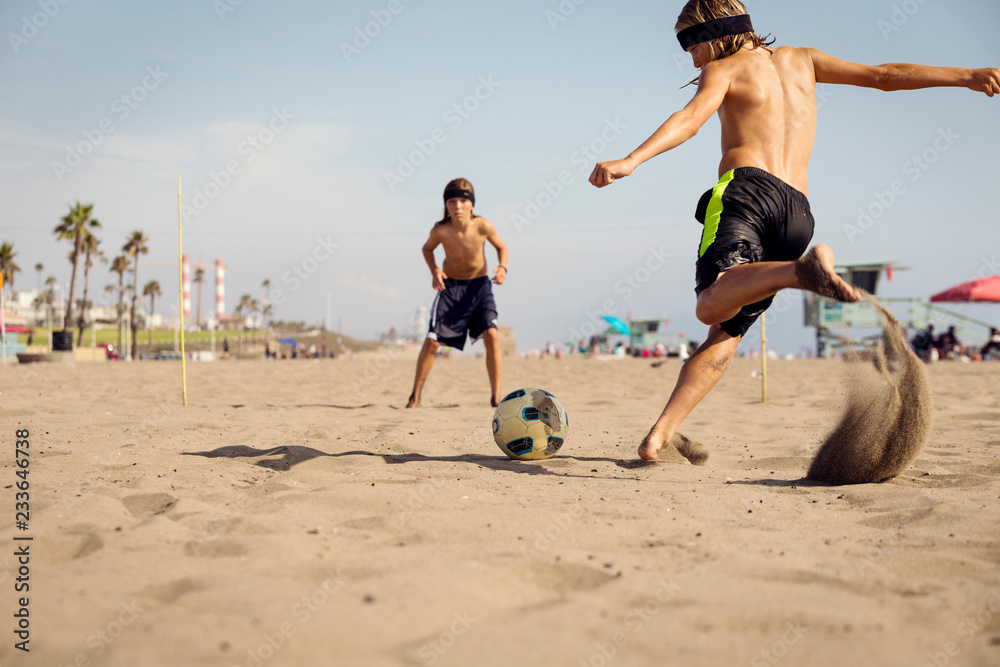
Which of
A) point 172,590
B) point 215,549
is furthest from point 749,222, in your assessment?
point 172,590

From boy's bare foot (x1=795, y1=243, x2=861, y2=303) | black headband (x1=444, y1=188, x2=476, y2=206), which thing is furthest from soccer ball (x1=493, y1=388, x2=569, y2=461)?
black headband (x1=444, y1=188, x2=476, y2=206)

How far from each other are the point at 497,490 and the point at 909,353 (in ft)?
5.57

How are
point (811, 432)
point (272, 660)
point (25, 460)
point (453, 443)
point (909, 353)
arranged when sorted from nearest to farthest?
point (272, 660) < point (909, 353) < point (25, 460) < point (453, 443) < point (811, 432)

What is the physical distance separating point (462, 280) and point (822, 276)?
4.80 m

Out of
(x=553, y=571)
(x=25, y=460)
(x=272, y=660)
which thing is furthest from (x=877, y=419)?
(x=25, y=460)

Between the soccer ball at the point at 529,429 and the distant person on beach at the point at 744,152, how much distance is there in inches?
21.4

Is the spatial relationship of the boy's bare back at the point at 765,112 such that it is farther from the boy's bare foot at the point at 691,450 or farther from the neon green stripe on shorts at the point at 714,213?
the boy's bare foot at the point at 691,450

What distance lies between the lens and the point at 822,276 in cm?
253

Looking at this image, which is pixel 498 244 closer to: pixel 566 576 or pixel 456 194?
pixel 456 194

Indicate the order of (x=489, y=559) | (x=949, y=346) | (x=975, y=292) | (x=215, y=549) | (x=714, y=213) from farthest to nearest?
(x=975, y=292) → (x=949, y=346) → (x=714, y=213) → (x=215, y=549) → (x=489, y=559)

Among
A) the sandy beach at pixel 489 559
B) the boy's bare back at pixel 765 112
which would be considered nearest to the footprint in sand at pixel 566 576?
the sandy beach at pixel 489 559

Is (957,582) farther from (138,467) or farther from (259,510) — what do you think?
(138,467)

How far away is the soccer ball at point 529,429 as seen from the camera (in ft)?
12.2

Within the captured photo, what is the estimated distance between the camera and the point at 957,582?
169 centimetres
